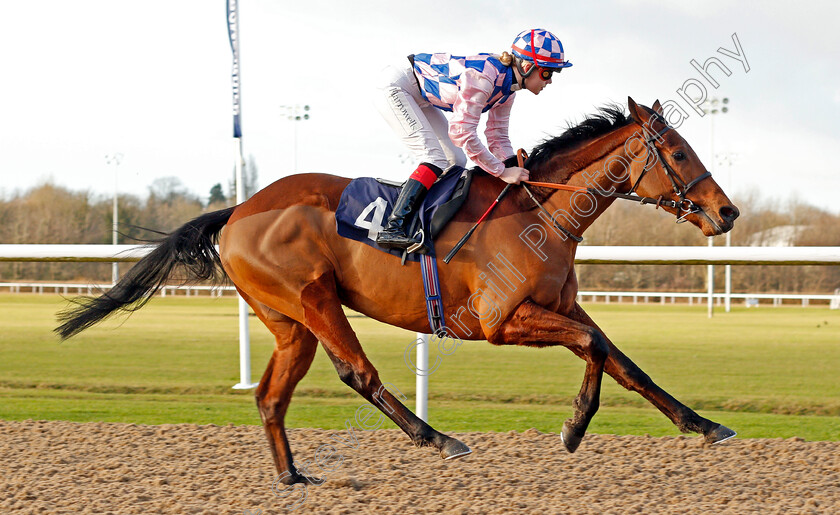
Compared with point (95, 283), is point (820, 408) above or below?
below

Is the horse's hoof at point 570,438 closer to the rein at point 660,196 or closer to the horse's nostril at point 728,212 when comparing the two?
the rein at point 660,196

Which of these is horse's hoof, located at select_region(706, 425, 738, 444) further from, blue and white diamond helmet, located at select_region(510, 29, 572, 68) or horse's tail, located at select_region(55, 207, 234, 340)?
horse's tail, located at select_region(55, 207, 234, 340)

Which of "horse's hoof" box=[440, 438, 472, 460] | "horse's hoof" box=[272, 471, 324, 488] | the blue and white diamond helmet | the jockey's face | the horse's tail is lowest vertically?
"horse's hoof" box=[272, 471, 324, 488]

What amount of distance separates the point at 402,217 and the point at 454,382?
429 cm

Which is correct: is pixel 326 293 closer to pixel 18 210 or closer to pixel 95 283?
pixel 95 283

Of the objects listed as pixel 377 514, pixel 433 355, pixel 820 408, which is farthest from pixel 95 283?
pixel 820 408

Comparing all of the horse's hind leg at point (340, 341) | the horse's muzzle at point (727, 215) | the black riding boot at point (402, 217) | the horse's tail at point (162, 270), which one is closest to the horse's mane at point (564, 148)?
the black riding boot at point (402, 217)

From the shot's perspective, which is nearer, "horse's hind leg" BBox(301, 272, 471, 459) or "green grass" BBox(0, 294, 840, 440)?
"horse's hind leg" BBox(301, 272, 471, 459)

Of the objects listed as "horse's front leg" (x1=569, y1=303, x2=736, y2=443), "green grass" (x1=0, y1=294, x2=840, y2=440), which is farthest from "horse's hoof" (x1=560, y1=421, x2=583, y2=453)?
"green grass" (x1=0, y1=294, x2=840, y2=440)

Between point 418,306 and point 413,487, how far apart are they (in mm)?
792

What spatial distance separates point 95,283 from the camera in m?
4.48

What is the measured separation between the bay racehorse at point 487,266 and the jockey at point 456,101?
7.6 inches

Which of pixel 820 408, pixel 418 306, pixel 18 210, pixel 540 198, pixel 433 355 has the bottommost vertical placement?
pixel 820 408

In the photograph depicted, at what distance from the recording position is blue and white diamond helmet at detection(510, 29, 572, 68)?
3.31 m
